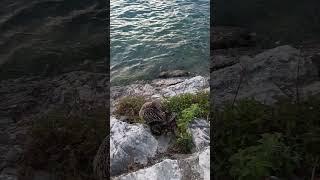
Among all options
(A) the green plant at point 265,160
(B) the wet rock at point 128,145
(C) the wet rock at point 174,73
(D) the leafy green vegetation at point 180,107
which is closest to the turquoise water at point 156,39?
A: (C) the wet rock at point 174,73

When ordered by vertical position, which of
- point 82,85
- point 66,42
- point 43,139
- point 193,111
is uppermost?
point 66,42

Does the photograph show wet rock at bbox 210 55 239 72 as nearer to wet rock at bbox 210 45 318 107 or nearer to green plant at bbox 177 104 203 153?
wet rock at bbox 210 45 318 107

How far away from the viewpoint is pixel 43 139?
2393 millimetres

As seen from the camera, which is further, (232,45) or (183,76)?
(183,76)

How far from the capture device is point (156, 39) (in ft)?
9.71

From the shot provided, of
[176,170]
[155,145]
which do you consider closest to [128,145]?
[155,145]

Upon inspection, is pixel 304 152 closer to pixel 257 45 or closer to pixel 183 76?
pixel 257 45

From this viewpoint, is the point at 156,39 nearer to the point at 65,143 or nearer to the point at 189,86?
the point at 189,86

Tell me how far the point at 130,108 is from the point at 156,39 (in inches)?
17.6

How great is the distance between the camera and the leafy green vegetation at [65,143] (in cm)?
239

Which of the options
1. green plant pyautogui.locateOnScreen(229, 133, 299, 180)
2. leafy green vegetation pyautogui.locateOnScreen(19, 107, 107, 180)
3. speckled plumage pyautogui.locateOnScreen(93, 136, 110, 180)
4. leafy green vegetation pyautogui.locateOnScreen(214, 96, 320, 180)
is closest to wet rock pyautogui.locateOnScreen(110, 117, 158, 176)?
speckled plumage pyautogui.locateOnScreen(93, 136, 110, 180)

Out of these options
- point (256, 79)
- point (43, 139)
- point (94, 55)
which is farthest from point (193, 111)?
point (43, 139)

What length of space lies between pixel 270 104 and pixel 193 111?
0.57 metres

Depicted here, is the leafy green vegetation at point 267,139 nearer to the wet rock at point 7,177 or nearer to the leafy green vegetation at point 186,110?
the leafy green vegetation at point 186,110
